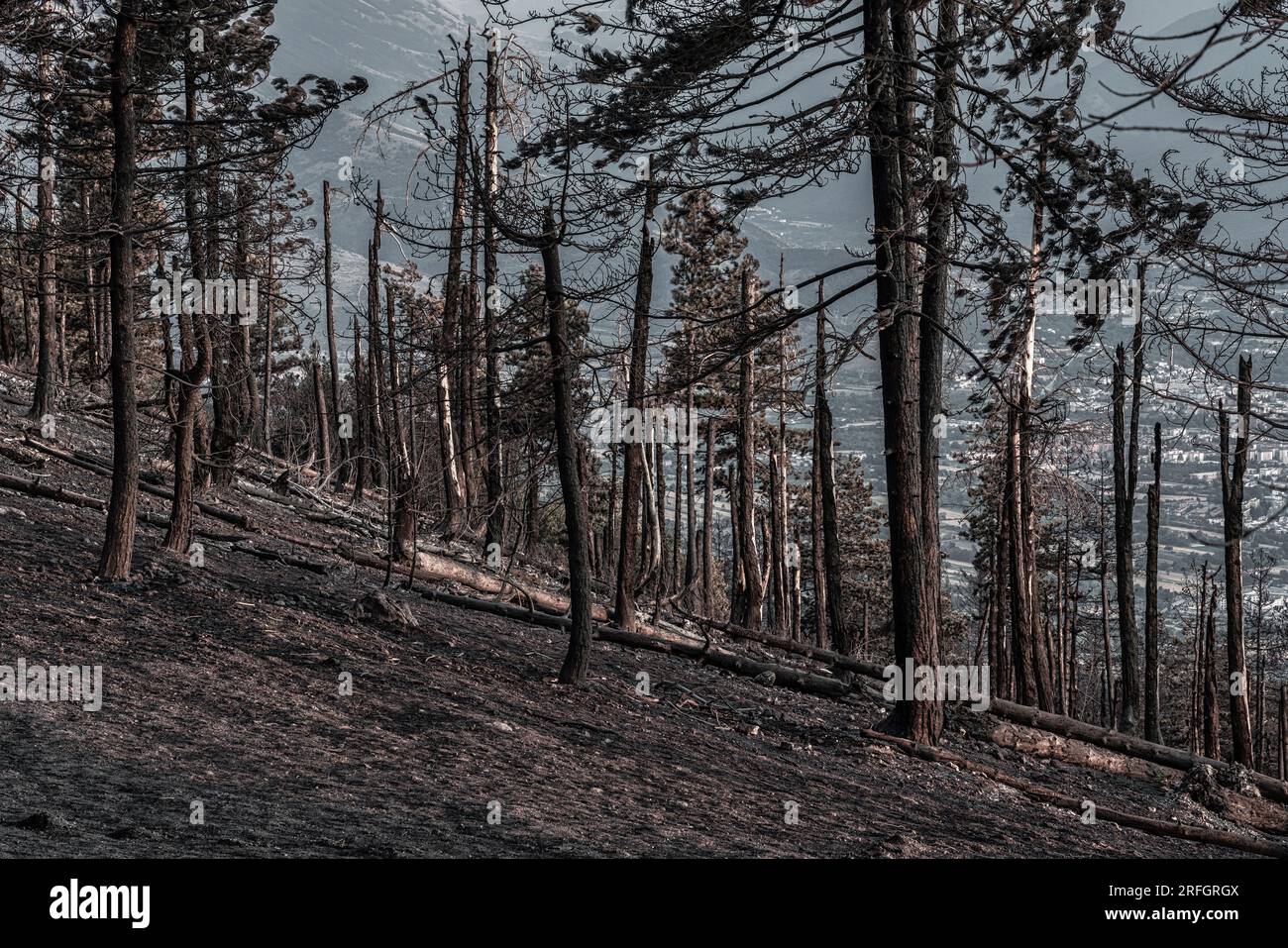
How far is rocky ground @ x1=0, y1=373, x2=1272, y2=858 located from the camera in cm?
556

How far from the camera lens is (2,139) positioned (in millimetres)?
10695

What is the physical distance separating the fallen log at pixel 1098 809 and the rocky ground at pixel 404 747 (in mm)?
147

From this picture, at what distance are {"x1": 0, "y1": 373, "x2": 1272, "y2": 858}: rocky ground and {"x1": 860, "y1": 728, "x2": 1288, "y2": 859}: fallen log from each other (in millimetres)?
147

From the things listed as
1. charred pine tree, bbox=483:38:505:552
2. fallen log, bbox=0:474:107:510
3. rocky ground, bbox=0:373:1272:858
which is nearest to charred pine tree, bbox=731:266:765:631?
charred pine tree, bbox=483:38:505:552

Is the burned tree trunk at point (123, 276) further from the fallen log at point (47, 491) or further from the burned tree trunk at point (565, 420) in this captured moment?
the burned tree trunk at point (565, 420)

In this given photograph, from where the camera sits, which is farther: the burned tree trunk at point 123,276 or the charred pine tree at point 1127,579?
the charred pine tree at point 1127,579

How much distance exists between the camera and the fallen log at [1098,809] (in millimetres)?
9281

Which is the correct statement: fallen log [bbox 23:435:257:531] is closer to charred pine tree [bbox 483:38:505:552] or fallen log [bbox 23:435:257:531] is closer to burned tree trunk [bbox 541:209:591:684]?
charred pine tree [bbox 483:38:505:552]

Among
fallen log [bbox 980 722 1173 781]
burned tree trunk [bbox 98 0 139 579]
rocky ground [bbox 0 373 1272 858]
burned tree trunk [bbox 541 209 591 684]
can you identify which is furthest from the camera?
fallen log [bbox 980 722 1173 781]

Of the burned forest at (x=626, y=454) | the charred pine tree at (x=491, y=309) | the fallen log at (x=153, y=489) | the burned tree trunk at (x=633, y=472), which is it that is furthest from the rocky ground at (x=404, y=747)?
the charred pine tree at (x=491, y=309)

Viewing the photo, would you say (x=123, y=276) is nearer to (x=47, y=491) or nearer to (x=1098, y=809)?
(x=47, y=491)

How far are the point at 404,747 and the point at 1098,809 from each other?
6.38 m
